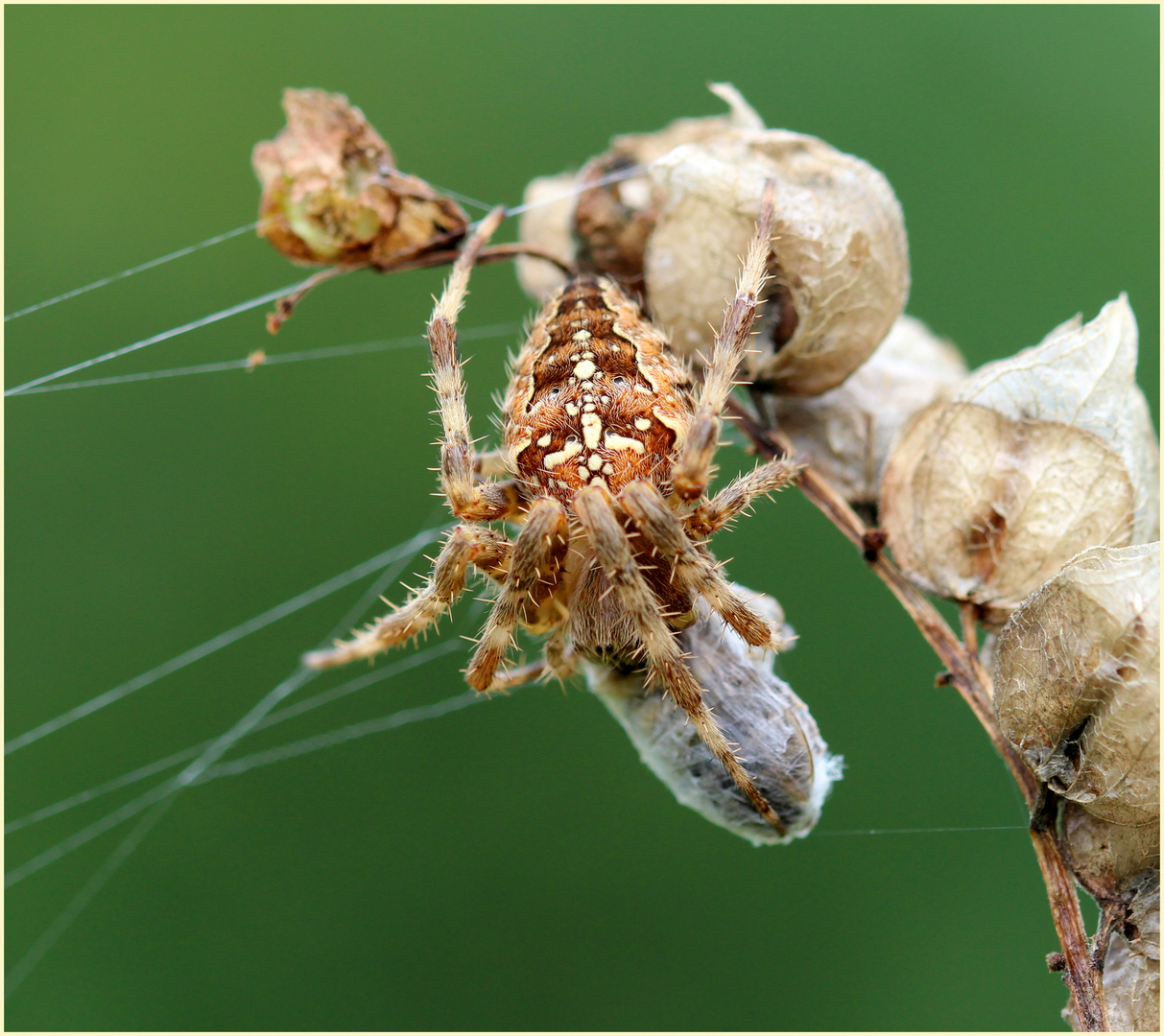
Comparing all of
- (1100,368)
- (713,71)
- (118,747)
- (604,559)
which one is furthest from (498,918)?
(713,71)

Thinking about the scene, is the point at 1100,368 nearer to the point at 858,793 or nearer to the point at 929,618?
the point at 929,618

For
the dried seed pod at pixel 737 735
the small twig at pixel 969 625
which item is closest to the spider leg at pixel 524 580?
the dried seed pod at pixel 737 735

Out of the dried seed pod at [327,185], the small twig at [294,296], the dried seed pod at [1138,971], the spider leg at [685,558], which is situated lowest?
the dried seed pod at [1138,971]

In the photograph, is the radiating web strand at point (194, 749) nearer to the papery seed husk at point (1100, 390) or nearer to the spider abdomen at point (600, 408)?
the spider abdomen at point (600, 408)

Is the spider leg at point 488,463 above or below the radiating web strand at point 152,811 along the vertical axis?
above

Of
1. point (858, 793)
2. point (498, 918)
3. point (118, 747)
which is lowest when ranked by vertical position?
point (498, 918)
